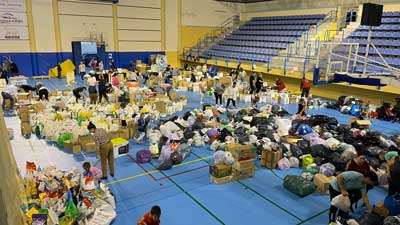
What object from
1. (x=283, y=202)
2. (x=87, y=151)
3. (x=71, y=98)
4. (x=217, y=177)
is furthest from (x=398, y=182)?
(x=71, y=98)

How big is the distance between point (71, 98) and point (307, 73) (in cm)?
1204

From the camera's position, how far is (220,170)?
6.70 meters

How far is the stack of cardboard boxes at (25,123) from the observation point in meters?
9.48

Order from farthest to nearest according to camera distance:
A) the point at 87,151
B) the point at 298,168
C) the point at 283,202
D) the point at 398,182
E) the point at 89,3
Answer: the point at 89,3, the point at 87,151, the point at 298,168, the point at 283,202, the point at 398,182

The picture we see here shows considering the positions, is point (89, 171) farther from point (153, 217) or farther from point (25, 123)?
point (25, 123)

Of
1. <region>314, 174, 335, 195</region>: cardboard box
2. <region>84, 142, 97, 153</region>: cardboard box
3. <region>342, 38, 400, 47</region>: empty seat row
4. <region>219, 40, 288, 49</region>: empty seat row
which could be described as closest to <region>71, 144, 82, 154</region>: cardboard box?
<region>84, 142, 97, 153</region>: cardboard box

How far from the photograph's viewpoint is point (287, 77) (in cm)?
1772

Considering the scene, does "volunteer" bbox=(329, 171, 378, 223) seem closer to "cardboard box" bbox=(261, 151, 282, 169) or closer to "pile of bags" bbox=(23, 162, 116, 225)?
"cardboard box" bbox=(261, 151, 282, 169)

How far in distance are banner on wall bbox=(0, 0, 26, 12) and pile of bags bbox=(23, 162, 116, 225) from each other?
17.7 m

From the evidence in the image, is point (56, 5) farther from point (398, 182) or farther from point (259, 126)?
point (398, 182)

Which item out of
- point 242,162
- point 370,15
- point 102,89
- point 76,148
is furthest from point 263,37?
point 76,148

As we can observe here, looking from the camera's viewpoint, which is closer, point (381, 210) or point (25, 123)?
point (381, 210)

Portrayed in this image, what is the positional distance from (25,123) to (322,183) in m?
9.07

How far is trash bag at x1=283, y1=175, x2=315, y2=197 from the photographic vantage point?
6254mm
